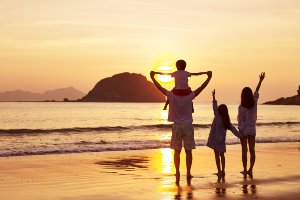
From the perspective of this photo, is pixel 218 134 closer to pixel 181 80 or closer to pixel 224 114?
pixel 224 114

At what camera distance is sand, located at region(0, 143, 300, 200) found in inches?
403

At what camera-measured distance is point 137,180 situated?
12.4 m

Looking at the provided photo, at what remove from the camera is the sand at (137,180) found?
33.6 ft

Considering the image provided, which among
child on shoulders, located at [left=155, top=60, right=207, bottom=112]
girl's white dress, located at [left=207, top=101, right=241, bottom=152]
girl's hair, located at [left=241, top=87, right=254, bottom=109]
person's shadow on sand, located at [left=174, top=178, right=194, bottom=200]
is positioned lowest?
person's shadow on sand, located at [left=174, top=178, right=194, bottom=200]

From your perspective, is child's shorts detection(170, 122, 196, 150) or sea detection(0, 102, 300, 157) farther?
sea detection(0, 102, 300, 157)

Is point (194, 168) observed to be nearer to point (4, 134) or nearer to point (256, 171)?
point (256, 171)

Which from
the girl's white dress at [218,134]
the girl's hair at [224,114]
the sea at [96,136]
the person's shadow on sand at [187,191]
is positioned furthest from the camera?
the sea at [96,136]

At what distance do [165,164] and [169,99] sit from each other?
5.45m

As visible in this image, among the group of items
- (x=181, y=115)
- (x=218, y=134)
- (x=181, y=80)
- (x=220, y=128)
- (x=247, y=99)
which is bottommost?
(x=218, y=134)

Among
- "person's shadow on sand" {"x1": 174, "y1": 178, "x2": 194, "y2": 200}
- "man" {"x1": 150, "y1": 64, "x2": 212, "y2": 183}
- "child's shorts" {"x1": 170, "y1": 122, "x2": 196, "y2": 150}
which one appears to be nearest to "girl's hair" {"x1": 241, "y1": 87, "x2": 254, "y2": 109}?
"man" {"x1": 150, "y1": 64, "x2": 212, "y2": 183}

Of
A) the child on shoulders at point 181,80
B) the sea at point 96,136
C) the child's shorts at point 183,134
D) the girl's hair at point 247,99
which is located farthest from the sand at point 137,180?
the sea at point 96,136

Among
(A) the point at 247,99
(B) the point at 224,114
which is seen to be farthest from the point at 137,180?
(A) the point at 247,99

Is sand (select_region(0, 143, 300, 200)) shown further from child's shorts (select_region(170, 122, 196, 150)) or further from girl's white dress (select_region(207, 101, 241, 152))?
child's shorts (select_region(170, 122, 196, 150))

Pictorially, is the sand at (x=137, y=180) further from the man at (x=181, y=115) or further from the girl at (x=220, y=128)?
the man at (x=181, y=115)
